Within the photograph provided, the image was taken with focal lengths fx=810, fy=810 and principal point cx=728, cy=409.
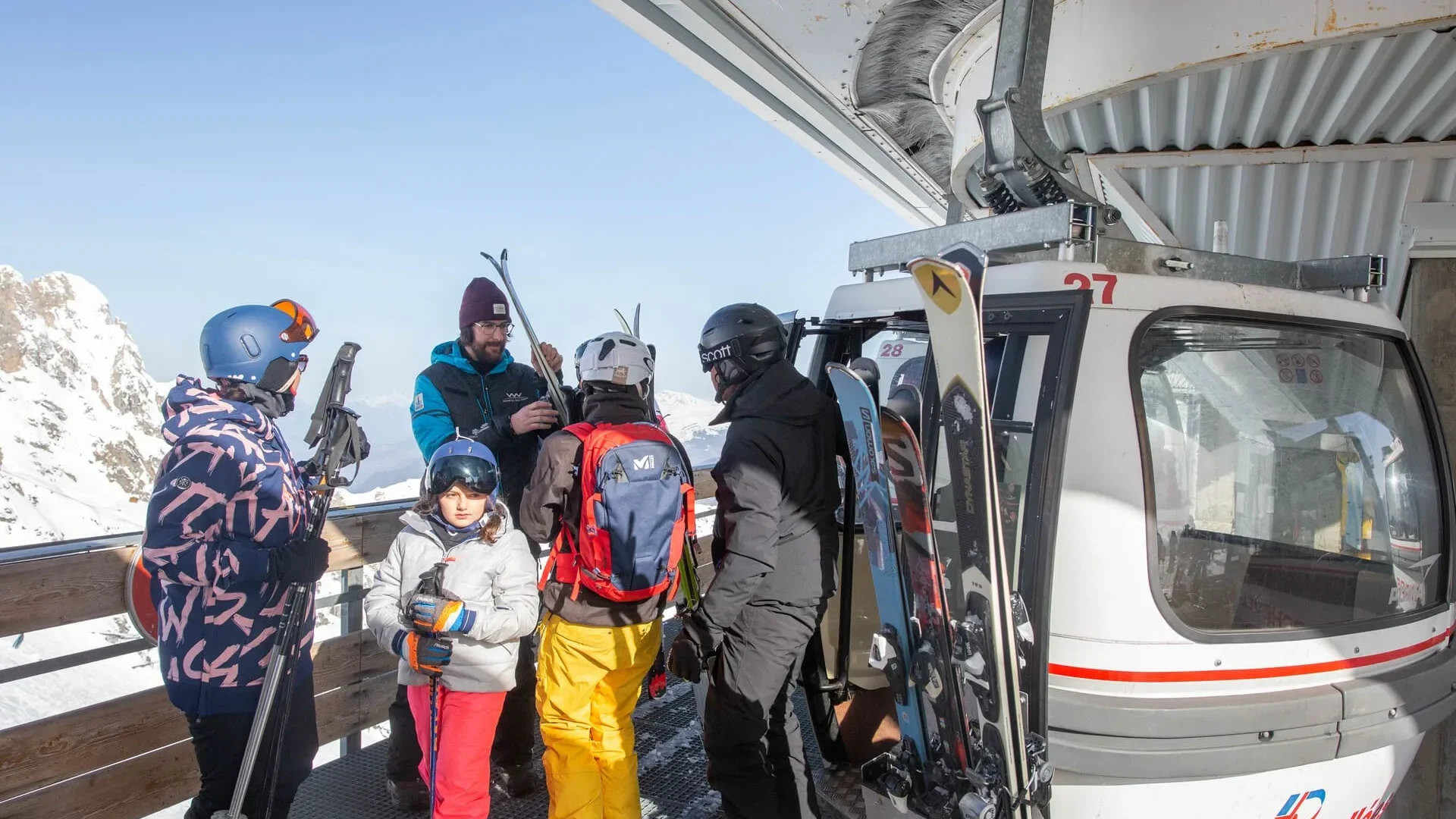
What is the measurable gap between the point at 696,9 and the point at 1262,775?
4250 millimetres

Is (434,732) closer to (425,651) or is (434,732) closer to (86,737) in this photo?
(425,651)

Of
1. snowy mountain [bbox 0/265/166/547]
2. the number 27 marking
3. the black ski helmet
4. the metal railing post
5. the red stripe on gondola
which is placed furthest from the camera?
snowy mountain [bbox 0/265/166/547]

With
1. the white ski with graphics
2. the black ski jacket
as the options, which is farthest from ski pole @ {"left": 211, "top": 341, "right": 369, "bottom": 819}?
the white ski with graphics

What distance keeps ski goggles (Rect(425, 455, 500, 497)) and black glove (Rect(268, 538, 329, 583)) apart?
38 centimetres

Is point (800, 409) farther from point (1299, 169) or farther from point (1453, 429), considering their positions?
point (1299, 169)

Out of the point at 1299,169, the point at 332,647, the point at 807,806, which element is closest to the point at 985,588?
the point at 807,806

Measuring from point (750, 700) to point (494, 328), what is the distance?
5.93ft

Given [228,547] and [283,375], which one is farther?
[283,375]

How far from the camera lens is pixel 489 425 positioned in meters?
3.25

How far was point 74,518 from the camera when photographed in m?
7.59

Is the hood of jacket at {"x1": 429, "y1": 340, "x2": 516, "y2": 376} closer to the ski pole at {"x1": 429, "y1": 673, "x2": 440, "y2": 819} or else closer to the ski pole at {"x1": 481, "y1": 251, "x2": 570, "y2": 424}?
the ski pole at {"x1": 481, "y1": 251, "x2": 570, "y2": 424}

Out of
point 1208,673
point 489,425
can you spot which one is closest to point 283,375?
point 489,425

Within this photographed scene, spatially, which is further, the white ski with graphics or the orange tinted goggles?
the orange tinted goggles

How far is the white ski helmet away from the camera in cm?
277
